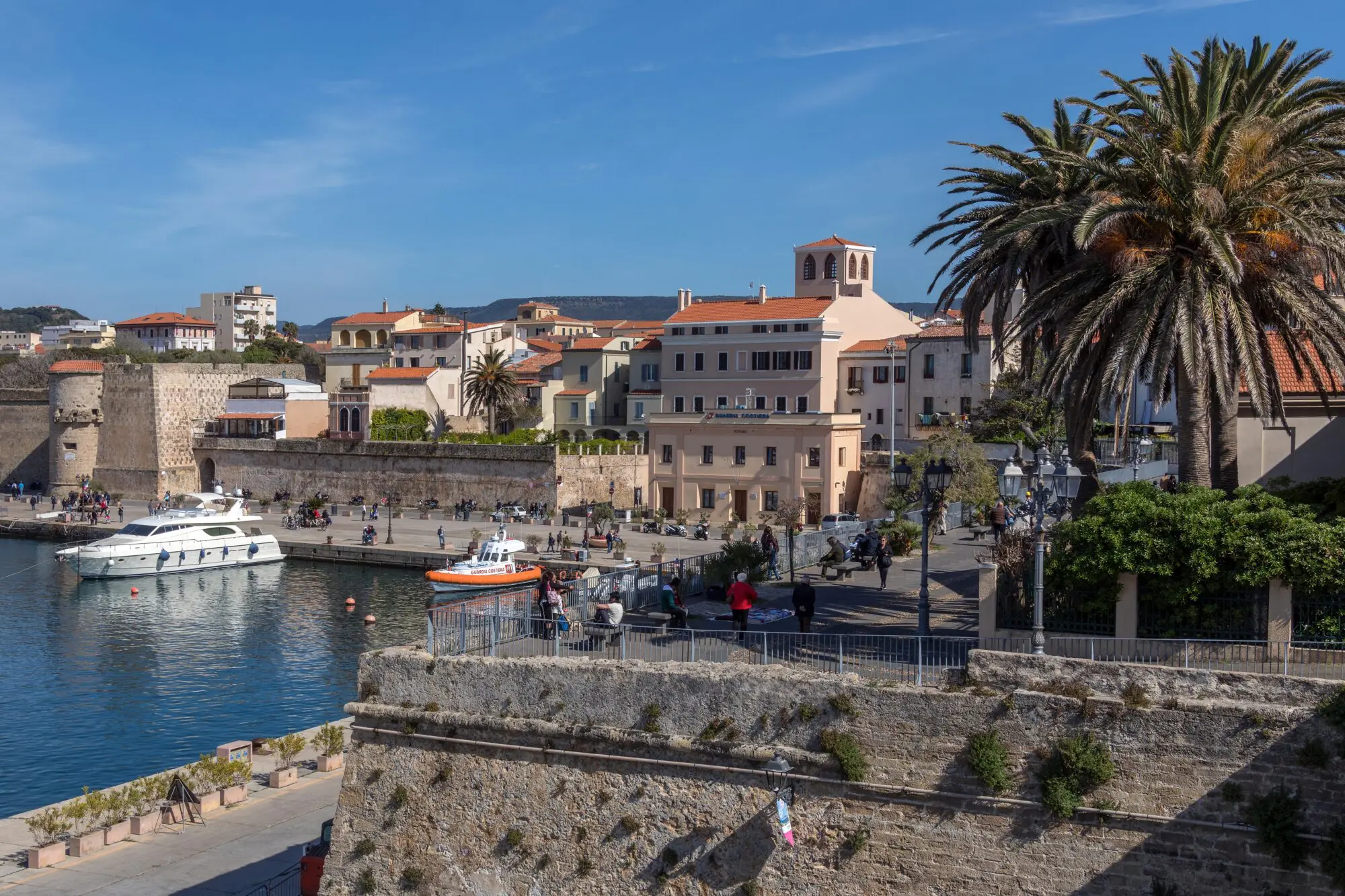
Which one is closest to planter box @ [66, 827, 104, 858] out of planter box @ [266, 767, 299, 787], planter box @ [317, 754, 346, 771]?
planter box @ [266, 767, 299, 787]

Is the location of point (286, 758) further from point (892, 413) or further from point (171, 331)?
point (171, 331)

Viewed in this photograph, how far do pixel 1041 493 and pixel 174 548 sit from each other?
49476 millimetres

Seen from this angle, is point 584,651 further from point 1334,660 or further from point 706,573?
point 1334,660

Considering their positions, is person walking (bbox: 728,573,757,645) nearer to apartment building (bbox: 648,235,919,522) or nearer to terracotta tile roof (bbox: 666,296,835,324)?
apartment building (bbox: 648,235,919,522)

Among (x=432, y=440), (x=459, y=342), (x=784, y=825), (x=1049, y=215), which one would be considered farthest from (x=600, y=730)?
(x=459, y=342)

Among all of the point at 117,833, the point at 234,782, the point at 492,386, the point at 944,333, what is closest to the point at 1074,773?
the point at 117,833

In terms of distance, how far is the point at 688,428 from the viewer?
62.8 meters

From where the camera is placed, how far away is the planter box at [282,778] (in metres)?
23.6

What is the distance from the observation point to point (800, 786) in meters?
14.2

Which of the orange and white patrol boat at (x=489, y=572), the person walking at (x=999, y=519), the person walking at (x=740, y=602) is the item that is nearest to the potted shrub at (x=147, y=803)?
the person walking at (x=740, y=602)

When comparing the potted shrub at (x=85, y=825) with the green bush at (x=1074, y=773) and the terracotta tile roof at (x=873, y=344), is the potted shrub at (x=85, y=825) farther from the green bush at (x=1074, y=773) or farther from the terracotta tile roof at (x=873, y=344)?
the terracotta tile roof at (x=873, y=344)

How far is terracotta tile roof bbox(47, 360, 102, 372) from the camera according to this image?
8069 centimetres

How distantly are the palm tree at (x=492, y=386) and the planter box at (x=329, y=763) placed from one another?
50363 millimetres

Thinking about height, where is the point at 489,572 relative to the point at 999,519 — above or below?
below
